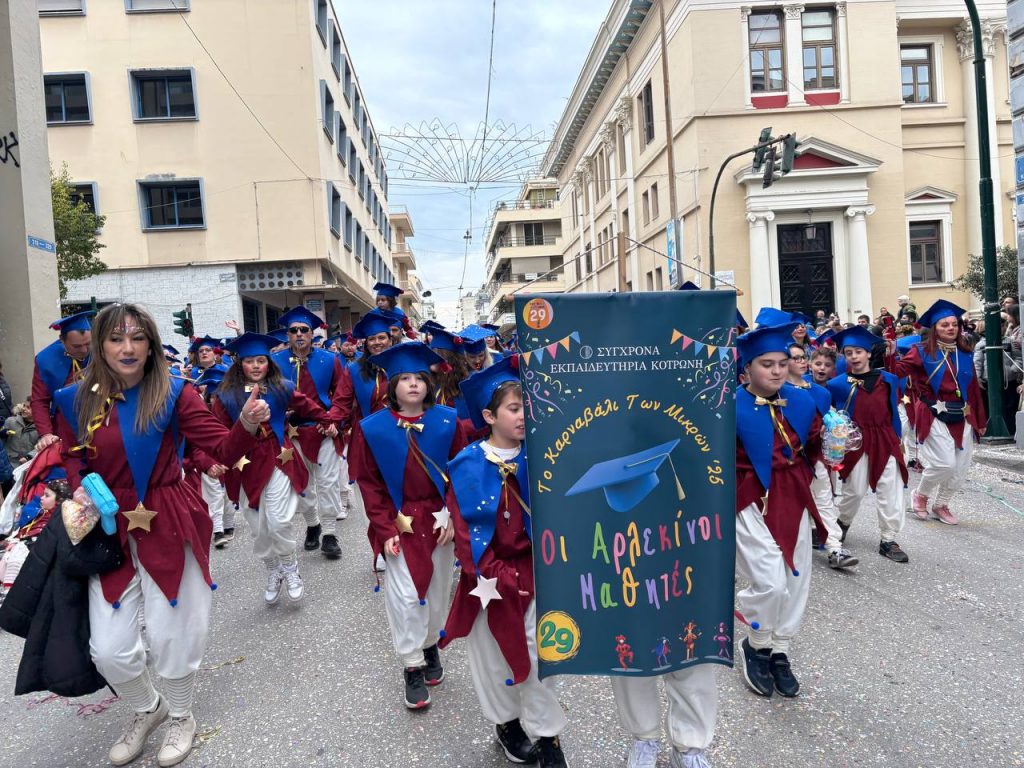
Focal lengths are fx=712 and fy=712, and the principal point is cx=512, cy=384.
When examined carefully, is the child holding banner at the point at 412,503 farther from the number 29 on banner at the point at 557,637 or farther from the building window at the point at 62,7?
the building window at the point at 62,7

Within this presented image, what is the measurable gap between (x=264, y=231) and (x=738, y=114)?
17513 mm

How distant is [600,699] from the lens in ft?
12.2

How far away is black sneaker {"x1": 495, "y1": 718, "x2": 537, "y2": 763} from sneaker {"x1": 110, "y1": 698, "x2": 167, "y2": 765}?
5.54 ft

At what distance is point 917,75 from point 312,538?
105 ft

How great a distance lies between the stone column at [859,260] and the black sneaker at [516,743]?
1050 inches

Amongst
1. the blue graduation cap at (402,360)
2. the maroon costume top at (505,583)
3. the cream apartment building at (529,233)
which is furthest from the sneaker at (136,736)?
the cream apartment building at (529,233)

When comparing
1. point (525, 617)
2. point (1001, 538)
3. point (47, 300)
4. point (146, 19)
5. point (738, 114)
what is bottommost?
point (1001, 538)

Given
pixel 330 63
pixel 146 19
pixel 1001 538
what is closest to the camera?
pixel 1001 538

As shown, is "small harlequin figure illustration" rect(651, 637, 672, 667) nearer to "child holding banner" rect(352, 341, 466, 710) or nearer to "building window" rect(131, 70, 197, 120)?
"child holding banner" rect(352, 341, 466, 710)

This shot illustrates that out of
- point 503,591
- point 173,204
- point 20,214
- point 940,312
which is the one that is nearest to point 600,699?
A: point 503,591

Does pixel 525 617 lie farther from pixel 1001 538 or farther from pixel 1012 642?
pixel 1001 538

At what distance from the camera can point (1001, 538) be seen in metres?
6.22

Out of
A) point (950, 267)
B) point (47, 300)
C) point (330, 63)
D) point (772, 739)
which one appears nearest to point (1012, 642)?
point (772, 739)

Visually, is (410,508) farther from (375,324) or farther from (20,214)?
(20,214)
